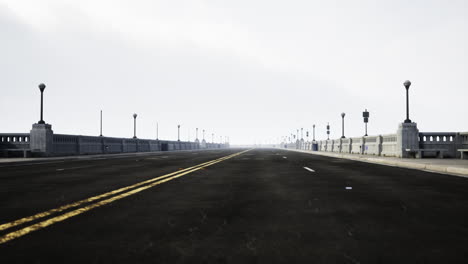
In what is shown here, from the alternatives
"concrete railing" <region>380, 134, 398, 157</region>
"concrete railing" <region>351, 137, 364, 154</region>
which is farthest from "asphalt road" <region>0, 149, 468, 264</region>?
"concrete railing" <region>351, 137, 364, 154</region>

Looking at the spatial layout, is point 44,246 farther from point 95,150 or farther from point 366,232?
point 95,150

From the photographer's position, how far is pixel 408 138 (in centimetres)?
2294

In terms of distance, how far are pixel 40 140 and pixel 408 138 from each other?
26167mm

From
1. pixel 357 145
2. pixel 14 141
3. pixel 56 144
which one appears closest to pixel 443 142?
pixel 357 145

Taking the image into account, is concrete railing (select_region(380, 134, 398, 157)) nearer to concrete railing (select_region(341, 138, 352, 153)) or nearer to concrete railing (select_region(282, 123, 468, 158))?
concrete railing (select_region(282, 123, 468, 158))

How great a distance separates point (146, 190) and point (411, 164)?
13.0 m

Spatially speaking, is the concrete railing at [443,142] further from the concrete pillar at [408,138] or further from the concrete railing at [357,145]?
the concrete railing at [357,145]

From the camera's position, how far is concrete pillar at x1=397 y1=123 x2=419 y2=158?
22.9 m

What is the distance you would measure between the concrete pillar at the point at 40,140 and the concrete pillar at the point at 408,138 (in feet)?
83.1

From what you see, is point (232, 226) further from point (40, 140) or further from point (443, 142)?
point (40, 140)

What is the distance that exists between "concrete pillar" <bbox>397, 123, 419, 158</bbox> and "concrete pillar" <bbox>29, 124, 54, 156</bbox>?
2532 centimetres

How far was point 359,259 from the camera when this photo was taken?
3266mm

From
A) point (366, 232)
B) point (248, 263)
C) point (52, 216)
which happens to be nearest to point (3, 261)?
point (52, 216)

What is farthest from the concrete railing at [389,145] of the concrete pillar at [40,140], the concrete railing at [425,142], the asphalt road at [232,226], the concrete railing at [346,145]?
the concrete pillar at [40,140]
